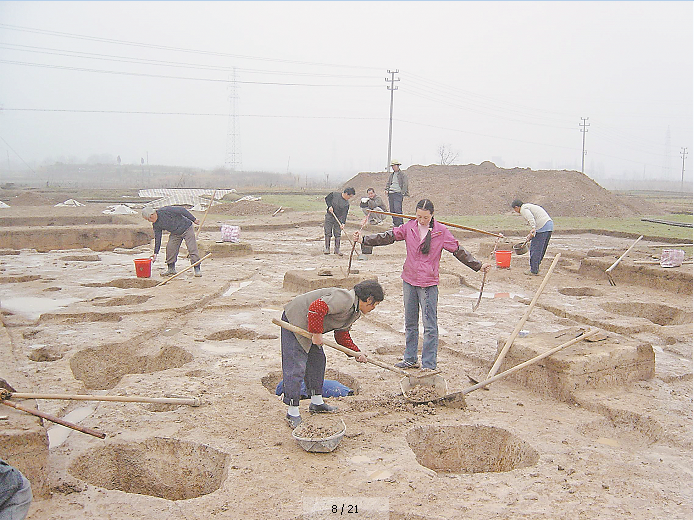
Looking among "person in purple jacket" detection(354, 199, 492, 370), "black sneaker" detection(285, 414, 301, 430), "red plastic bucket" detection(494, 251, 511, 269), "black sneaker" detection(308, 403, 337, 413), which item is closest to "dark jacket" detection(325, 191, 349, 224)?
"red plastic bucket" detection(494, 251, 511, 269)

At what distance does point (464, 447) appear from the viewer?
481 cm

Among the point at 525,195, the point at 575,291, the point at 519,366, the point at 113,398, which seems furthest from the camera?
the point at 525,195

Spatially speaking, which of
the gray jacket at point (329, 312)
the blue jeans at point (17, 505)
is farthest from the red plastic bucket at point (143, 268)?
the blue jeans at point (17, 505)

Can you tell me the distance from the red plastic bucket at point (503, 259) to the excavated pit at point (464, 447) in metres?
7.07

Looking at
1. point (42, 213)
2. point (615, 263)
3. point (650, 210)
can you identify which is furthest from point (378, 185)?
point (615, 263)

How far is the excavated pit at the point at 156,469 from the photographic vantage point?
4203mm


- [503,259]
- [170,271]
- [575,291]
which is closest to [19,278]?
[170,271]

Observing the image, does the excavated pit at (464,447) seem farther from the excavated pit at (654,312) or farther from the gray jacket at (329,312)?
the excavated pit at (654,312)

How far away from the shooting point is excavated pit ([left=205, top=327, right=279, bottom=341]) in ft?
24.4

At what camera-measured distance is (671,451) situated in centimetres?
455

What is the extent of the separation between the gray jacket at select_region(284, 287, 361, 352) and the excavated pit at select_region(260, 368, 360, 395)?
1.31m

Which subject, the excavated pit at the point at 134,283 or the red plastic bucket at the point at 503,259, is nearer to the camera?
the excavated pit at the point at 134,283

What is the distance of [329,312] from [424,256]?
5.35 feet

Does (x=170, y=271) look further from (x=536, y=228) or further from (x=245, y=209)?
(x=245, y=209)
